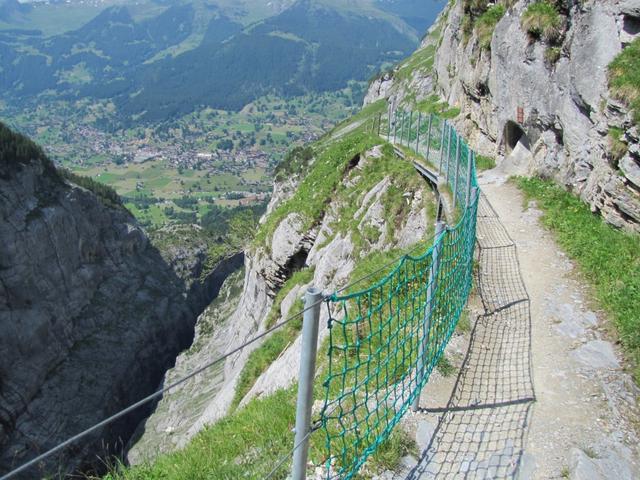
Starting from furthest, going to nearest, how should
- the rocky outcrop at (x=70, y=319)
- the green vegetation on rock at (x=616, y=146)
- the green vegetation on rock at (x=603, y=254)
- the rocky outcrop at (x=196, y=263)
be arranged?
the rocky outcrop at (x=196, y=263)
the rocky outcrop at (x=70, y=319)
the green vegetation on rock at (x=616, y=146)
the green vegetation on rock at (x=603, y=254)

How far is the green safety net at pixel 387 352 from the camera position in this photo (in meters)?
6.45

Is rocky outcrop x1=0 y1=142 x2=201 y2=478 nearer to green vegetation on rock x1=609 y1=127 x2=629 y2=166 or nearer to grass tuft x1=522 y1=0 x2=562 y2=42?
grass tuft x1=522 y1=0 x2=562 y2=42

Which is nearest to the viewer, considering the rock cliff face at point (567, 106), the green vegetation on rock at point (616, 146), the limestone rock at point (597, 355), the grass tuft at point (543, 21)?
the limestone rock at point (597, 355)

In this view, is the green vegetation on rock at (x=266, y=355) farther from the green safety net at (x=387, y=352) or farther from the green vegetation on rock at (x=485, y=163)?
the green vegetation on rock at (x=485, y=163)

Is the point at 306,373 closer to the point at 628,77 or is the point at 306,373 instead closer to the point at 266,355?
the point at 628,77

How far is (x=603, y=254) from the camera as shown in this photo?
12.6 metres

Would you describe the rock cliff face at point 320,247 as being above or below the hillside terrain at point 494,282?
below

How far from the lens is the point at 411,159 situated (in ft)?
79.9

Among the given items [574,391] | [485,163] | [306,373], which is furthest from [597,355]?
[485,163]

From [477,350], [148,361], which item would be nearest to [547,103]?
[477,350]

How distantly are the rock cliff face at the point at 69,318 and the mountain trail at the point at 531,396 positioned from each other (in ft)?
171

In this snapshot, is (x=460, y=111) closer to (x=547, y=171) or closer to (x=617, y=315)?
(x=547, y=171)

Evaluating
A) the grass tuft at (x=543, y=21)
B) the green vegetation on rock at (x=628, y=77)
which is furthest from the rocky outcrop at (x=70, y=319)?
the green vegetation on rock at (x=628, y=77)

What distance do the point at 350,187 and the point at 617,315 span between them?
17.4 metres
